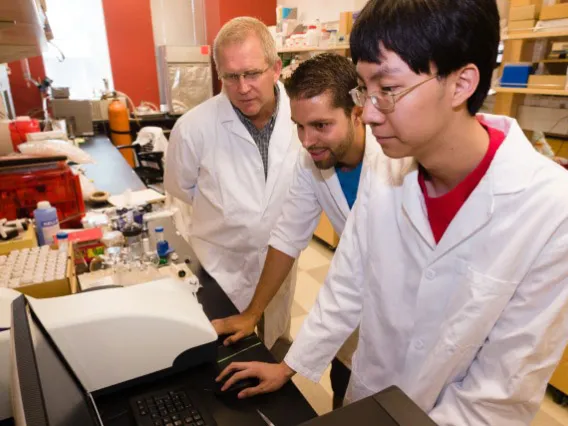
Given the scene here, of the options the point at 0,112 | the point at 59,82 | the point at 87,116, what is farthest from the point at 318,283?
the point at 59,82

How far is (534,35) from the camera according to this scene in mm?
1922

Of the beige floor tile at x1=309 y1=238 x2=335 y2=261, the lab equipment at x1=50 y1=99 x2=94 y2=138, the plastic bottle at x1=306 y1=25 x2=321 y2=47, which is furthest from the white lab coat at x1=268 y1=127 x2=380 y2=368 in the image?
the lab equipment at x1=50 y1=99 x2=94 y2=138

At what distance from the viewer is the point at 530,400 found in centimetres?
77

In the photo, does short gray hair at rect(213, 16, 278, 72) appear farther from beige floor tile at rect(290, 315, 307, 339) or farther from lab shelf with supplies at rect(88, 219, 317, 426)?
beige floor tile at rect(290, 315, 307, 339)

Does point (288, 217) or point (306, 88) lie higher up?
point (306, 88)

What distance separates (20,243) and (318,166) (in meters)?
1.04

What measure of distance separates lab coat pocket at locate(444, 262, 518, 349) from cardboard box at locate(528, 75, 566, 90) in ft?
5.30

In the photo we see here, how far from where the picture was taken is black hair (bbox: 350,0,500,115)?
66 cm

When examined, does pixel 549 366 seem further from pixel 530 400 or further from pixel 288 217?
pixel 288 217

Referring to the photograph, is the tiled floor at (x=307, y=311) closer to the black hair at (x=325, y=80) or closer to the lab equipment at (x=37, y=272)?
the lab equipment at (x=37, y=272)

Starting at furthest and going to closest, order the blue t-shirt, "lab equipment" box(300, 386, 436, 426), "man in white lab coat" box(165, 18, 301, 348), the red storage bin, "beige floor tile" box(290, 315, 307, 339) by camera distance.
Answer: "beige floor tile" box(290, 315, 307, 339) < the red storage bin < "man in white lab coat" box(165, 18, 301, 348) < the blue t-shirt < "lab equipment" box(300, 386, 436, 426)

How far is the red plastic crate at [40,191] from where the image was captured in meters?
1.69

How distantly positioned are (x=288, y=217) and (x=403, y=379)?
61cm

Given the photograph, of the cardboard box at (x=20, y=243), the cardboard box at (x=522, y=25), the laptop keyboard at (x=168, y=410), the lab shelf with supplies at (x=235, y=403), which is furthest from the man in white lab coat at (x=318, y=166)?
the cardboard box at (x=522, y=25)
